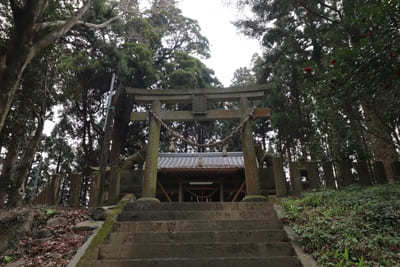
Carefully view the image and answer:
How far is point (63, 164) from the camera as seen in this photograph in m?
20.4

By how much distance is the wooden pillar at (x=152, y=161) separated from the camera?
6.35m

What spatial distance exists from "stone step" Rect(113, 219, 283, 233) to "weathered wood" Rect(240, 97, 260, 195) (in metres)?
1.78

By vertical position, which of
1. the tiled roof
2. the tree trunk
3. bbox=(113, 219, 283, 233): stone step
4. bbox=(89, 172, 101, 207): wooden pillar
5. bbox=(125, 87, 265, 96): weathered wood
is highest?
bbox=(125, 87, 265, 96): weathered wood

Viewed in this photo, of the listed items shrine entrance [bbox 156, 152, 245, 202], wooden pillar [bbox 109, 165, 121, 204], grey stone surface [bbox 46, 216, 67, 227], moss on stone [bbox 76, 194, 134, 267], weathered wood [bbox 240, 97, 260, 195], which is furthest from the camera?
shrine entrance [bbox 156, 152, 245, 202]

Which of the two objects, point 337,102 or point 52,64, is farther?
point 52,64

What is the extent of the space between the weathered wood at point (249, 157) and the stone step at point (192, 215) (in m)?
1.22

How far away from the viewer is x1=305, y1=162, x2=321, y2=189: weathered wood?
661 centimetres

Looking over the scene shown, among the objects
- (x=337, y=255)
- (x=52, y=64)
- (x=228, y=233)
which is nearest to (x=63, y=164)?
(x=52, y=64)

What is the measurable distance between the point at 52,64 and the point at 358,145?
10177mm

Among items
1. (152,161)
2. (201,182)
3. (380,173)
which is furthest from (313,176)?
(201,182)

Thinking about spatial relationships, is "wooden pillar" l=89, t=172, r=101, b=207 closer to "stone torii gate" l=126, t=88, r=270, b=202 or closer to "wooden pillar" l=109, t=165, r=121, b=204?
"wooden pillar" l=109, t=165, r=121, b=204

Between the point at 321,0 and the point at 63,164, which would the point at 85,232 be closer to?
the point at 321,0

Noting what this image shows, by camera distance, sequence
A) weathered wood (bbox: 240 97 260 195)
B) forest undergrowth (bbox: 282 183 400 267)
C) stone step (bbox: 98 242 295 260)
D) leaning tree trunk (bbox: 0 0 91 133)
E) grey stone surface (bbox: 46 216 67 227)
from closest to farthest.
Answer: forest undergrowth (bbox: 282 183 400 267) → stone step (bbox: 98 242 295 260) → grey stone surface (bbox: 46 216 67 227) → leaning tree trunk (bbox: 0 0 91 133) → weathered wood (bbox: 240 97 260 195)

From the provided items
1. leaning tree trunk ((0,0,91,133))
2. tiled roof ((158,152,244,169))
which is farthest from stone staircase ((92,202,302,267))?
tiled roof ((158,152,244,169))
